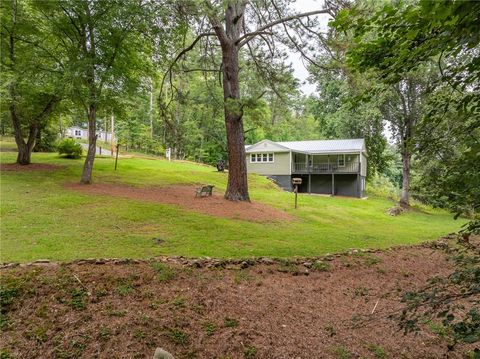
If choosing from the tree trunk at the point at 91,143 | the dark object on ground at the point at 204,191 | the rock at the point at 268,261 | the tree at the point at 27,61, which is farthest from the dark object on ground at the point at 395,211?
the tree at the point at 27,61

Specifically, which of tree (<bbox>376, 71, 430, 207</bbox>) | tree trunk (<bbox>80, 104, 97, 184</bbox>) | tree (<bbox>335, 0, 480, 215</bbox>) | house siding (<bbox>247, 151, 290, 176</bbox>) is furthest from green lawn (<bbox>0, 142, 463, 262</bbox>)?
house siding (<bbox>247, 151, 290, 176</bbox>)

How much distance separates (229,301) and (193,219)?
15.3 feet

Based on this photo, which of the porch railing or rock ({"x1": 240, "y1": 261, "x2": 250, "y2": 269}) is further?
the porch railing

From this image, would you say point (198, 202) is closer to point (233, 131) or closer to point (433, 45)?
point (233, 131)

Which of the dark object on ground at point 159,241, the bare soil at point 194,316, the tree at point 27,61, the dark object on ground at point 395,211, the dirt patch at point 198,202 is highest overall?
the tree at point 27,61

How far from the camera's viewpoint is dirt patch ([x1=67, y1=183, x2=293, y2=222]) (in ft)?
33.2

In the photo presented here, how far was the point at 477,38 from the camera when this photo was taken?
57.0 inches

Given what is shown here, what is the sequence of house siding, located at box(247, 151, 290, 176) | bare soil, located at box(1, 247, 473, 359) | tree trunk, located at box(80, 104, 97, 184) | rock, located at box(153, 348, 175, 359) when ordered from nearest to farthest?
rock, located at box(153, 348, 175, 359)
bare soil, located at box(1, 247, 473, 359)
tree trunk, located at box(80, 104, 97, 184)
house siding, located at box(247, 151, 290, 176)

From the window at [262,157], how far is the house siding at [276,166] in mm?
205

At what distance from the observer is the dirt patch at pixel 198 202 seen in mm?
10132

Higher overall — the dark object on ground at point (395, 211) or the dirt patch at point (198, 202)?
the dirt patch at point (198, 202)

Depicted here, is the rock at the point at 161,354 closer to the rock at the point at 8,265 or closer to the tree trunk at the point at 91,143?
the rock at the point at 8,265

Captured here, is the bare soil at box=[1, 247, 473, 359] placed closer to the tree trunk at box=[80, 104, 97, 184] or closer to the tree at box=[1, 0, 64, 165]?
the tree at box=[1, 0, 64, 165]

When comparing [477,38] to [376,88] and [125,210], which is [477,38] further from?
[125,210]
